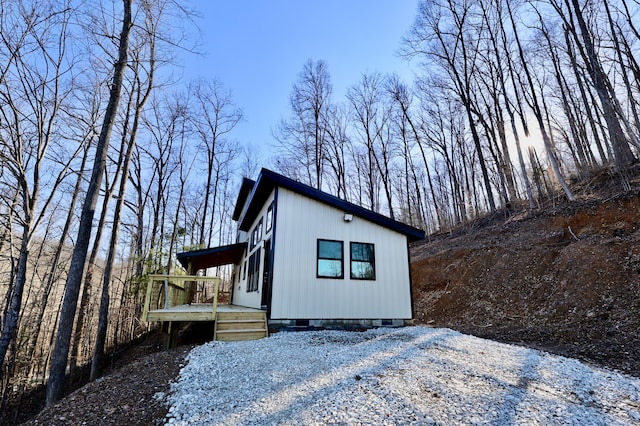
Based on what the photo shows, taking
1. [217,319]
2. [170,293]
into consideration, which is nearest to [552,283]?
[217,319]

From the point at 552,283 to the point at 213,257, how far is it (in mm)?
11275

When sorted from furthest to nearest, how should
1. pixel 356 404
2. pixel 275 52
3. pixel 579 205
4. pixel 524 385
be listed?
1. pixel 275 52
2. pixel 579 205
3. pixel 524 385
4. pixel 356 404

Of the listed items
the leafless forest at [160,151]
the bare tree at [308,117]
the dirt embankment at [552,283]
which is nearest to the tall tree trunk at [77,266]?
the leafless forest at [160,151]

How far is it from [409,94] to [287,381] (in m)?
19.9

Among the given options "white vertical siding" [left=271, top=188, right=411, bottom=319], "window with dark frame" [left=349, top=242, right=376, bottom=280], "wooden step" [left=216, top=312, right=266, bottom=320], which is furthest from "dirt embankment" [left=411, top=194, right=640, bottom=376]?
"wooden step" [left=216, top=312, right=266, bottom=320]

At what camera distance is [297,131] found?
59.2ft

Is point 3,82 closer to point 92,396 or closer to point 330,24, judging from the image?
point 92,396

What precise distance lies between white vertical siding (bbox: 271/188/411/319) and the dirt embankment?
225 centimetres

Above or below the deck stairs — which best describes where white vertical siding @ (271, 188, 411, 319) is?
above

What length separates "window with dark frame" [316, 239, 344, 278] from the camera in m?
7.59

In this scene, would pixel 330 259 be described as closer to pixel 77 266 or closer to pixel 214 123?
pixel 77 266

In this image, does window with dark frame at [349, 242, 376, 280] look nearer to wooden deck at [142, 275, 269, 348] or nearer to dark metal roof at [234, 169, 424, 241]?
dark metal roof at [234, 169, 424, 241]

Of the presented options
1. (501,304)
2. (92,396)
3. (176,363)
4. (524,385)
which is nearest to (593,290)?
(501,304)

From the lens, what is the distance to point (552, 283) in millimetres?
8000
